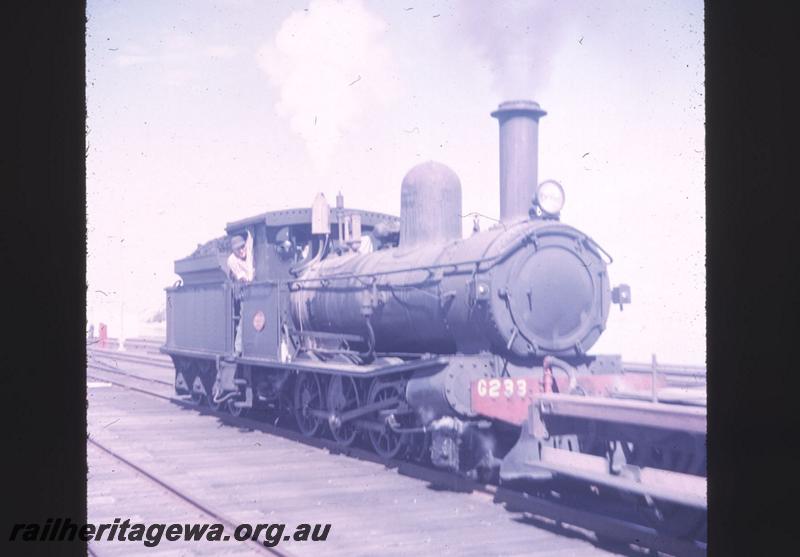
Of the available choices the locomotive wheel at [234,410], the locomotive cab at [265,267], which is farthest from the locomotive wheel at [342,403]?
the locomotive wheel at [234,410]

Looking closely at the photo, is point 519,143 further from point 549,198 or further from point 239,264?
point 239,264

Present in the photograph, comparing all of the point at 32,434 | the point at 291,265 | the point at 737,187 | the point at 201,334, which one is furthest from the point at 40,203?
the point at 201,334

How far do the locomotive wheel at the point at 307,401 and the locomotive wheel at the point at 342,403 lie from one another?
0.50 meters

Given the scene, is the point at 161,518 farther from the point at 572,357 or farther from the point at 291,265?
the point at 291,265

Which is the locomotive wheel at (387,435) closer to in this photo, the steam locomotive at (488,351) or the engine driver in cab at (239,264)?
the steam locomotive at (488,351)

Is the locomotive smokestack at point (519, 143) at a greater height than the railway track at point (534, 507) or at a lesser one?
greater

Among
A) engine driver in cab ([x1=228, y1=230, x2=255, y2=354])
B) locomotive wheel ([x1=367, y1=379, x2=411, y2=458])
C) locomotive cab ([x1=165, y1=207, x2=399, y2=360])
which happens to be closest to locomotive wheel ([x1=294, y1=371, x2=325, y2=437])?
locomotive cab ([x1=165, y1=207, x2=399, y2=360])

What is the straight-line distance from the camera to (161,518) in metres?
6.76

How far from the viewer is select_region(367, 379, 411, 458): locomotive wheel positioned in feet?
29.5

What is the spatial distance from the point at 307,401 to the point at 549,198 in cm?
442

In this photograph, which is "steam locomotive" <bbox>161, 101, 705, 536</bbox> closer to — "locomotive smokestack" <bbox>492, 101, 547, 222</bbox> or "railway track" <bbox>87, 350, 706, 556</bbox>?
"locomotive smokestack" <bbox>492, 101, 547, 222</bbox>

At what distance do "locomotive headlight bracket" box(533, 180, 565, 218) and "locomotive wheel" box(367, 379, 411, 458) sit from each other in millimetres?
2310

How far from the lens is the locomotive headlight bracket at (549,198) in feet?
26.9

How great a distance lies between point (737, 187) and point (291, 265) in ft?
33.6
